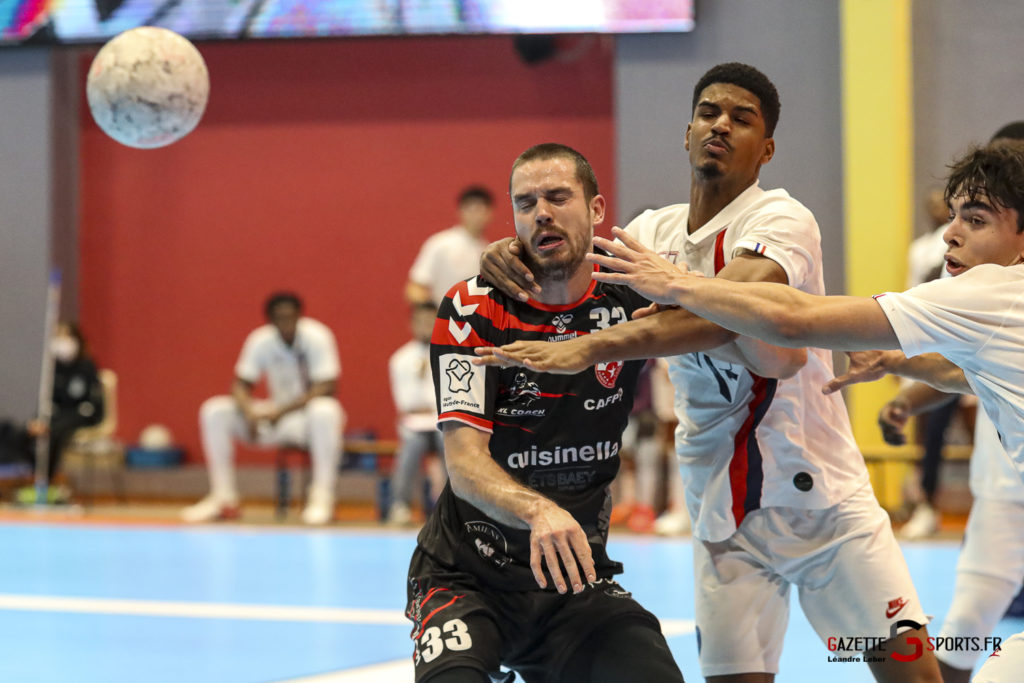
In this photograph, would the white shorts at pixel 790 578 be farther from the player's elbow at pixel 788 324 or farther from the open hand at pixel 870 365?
the player's elbow at pixel 788 324

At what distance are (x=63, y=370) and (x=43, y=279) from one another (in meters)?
1.66

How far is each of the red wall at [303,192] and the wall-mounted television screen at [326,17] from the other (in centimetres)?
123

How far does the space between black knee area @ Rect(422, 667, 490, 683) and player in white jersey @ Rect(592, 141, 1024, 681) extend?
1.06 meters

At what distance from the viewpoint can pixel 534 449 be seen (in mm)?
3504

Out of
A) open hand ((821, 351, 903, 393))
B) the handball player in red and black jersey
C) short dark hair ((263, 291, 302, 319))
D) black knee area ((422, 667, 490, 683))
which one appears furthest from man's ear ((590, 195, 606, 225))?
short dark hair ((263, 291, 302, 319))

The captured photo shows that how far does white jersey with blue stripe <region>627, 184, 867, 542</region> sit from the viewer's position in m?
3.58

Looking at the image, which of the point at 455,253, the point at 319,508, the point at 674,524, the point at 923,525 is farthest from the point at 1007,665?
the point at 319,508

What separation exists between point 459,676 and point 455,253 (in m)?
7.49

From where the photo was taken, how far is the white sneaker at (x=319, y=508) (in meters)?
10.3

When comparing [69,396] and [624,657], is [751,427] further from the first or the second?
[69,396]

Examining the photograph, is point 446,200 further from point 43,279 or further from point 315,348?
point 43,279

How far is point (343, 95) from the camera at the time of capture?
13.1m

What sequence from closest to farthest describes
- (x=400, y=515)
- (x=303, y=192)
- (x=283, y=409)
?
1. (x=400, y=515)
2. (x=283, y=409)
3. (x=303, y=192)

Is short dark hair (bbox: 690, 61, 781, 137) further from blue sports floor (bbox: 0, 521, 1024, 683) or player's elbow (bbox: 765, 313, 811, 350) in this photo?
blue sports floor (bbox: 0, 521, 1024, 683)
